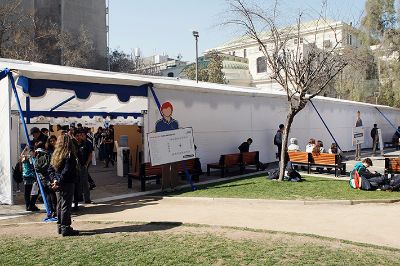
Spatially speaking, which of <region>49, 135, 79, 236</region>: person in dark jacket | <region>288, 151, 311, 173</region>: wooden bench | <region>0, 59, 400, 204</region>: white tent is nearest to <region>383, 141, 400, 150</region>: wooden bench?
<region>0, 59, 400, 204</region>: white tent

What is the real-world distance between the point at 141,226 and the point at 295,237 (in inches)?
112

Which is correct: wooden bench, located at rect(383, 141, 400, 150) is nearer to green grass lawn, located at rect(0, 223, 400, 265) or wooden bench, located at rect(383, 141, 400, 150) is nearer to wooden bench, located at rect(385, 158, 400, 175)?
wooden bench, located at rect(385, 158, 400, 175)

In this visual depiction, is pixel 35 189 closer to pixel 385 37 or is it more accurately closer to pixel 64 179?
pixel 64 179

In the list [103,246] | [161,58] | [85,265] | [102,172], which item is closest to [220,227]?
[103,246]

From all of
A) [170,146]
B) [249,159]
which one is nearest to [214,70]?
[249,159]

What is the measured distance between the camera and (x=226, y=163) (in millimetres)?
14688

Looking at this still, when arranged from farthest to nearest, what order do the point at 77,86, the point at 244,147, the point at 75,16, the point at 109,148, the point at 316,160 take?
the point at 75,16, the point at 109,148, the point at 244,147, the point at 316,160, the point at 77,86

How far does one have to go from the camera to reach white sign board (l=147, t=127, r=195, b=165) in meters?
11.5

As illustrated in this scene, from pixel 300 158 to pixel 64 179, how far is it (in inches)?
405

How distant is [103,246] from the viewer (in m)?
6.32

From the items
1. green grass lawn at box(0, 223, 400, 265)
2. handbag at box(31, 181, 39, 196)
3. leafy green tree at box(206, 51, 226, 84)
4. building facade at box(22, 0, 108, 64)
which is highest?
building facade at box(22, 0, 108, 64)

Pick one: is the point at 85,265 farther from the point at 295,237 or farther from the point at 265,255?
the point at 295,237

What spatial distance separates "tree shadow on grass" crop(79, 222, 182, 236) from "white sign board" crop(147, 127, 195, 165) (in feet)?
11.8

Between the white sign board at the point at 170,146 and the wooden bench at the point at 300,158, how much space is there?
492 cm
